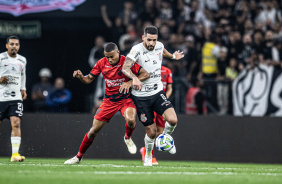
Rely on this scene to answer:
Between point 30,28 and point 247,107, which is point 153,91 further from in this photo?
point 30,28

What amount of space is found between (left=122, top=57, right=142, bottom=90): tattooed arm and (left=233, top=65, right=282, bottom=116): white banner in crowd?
5641 mm

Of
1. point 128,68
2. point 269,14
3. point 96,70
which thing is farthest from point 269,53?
point 128,68

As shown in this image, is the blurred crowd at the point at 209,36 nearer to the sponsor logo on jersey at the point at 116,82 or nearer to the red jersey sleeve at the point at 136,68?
the sponsor logo on jersey at the point at 116,82

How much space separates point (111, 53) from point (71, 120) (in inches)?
192

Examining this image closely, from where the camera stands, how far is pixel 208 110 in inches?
593

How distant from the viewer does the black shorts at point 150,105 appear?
10.3 metres

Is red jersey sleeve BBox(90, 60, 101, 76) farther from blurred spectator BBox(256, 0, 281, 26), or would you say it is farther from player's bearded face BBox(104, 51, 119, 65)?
blurred spectator BBox(256, 0, 281, 26)

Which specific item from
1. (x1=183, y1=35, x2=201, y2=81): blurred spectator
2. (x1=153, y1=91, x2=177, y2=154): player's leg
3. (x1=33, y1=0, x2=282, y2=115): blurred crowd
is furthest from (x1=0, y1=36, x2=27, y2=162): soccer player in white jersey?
(x1=183, y1=35, x2=201, y2=81): blurred spectator

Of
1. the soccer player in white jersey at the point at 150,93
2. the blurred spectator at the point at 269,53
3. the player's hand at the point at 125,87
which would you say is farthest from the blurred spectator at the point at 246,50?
the player's hand at the point at 125,87

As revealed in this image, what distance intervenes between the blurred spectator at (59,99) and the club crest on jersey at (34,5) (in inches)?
123

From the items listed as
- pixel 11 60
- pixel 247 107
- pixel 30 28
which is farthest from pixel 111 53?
pixel 30 28

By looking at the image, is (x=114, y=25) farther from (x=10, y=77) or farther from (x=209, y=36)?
(x=10, y=77)

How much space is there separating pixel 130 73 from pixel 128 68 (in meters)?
0.10

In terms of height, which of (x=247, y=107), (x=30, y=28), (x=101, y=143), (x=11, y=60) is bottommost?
(x=101, y=143)
